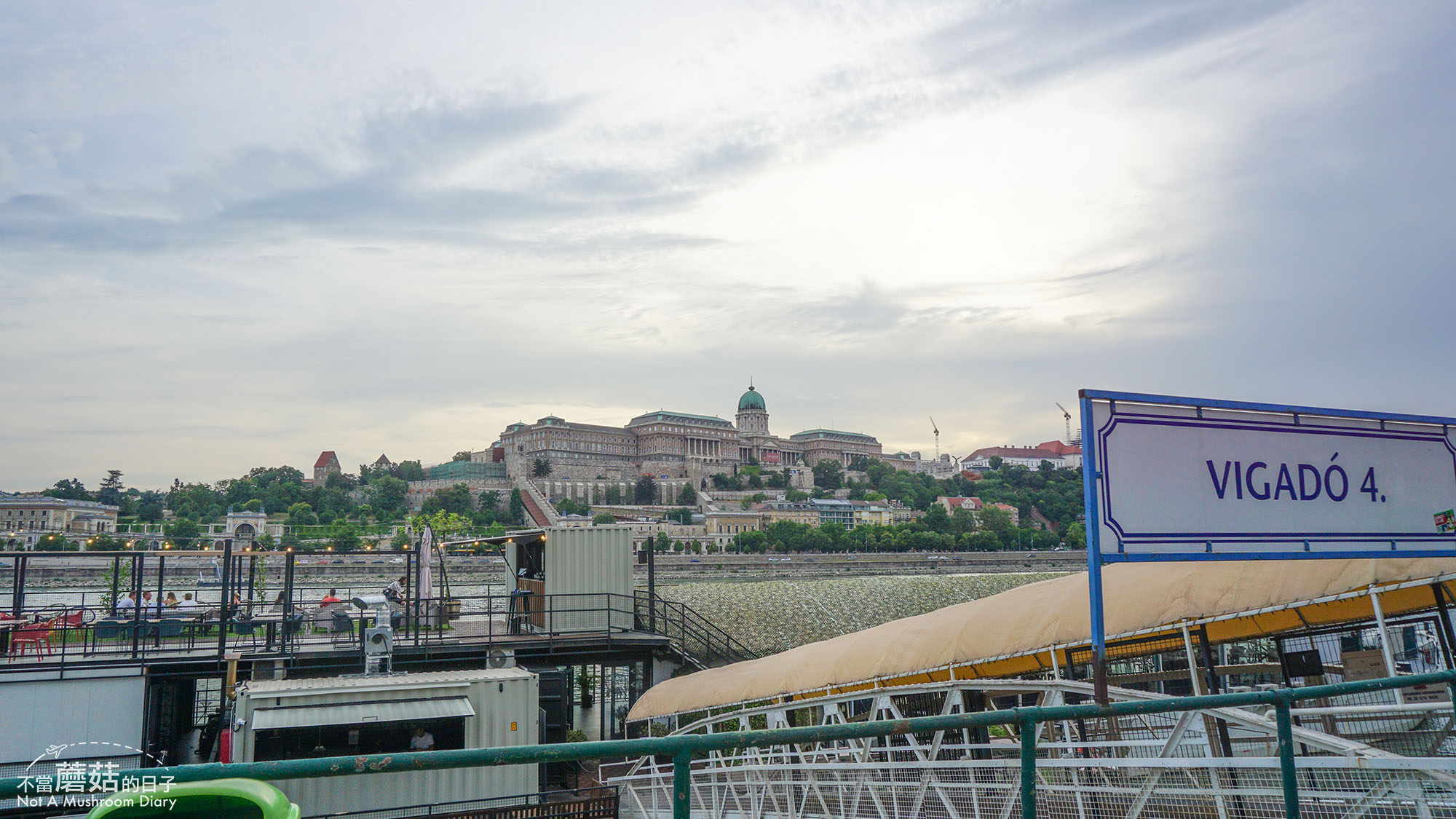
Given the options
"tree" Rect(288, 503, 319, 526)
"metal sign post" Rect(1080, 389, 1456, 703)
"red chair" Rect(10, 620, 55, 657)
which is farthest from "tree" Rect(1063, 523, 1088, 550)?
"metal sign post" Rect(1080, 389, 1456, 703)

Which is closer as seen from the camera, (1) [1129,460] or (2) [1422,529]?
(1) [1129,460]

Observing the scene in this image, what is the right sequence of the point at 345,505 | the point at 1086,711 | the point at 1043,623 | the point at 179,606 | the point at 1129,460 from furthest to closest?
the point at 345,505 < the point at 179,606 < the point at 1043,623 < the point at 1129,460 < the point at 1086,711

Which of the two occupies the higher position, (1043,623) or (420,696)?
(1043,623)

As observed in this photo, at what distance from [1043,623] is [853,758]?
2.28 m

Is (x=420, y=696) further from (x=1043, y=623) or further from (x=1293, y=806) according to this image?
(x=1293, y=806)

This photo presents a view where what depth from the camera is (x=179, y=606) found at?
22.3 m

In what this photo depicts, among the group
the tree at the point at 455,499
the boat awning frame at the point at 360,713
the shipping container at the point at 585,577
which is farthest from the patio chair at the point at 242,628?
the tree at the point at 455,499

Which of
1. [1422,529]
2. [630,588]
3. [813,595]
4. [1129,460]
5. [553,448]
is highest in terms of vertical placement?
[553,448]

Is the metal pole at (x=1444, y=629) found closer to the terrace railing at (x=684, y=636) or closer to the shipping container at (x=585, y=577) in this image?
the terrace railing at (x=684, y=636)

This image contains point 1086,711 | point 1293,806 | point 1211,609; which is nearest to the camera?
point 1086,711

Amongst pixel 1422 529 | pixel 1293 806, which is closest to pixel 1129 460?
pixel 1293 806

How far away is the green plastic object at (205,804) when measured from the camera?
2.63 metres

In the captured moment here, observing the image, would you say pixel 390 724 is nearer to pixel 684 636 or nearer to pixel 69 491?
pixel 684 636

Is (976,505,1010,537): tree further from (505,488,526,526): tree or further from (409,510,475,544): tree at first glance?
(409,510,475,544): tree
